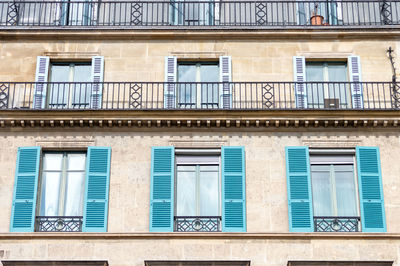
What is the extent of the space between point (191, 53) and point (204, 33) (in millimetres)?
690

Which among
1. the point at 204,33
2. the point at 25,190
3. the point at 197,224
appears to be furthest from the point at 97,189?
the point at 204,33

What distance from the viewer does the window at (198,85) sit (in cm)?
2269

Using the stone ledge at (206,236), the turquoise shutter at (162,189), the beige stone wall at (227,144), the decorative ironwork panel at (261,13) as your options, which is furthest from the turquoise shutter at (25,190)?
Answer: the decorative ironwork panel at (261,13)

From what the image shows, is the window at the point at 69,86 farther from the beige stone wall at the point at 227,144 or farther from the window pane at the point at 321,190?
the window pane at the point at 321,190

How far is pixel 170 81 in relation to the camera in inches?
899

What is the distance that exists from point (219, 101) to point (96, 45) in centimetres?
395

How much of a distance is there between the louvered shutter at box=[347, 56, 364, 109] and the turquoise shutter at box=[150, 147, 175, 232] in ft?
17.3

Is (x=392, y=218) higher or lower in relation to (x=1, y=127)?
lower

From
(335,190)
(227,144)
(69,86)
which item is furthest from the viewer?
(69,86)

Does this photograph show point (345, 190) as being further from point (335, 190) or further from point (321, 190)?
point (321, 190)

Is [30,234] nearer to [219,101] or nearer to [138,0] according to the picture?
[219,101]

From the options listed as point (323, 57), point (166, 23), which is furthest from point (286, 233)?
point (166, 23)

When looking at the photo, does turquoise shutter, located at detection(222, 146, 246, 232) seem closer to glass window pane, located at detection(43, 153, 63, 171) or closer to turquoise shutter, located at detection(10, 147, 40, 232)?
glass window pane, located at detection(43, 153, 63, 171)

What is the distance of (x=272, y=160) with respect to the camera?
2156 centimetres
